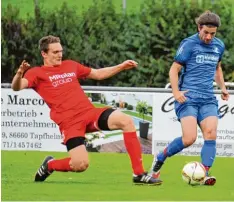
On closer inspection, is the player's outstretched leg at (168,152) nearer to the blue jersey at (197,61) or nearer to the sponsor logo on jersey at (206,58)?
the blue jersey at (197,61)

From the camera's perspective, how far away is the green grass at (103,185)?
40.6ft

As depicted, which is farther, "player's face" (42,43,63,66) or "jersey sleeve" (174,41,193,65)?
"jersey sleeve" (174,41,193,65)

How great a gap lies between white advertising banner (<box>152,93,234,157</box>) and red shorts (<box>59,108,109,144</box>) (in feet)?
19.1

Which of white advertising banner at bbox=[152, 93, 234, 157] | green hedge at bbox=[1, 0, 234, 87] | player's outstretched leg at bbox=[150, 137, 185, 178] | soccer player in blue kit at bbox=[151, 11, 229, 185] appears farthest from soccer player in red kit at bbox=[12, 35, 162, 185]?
green hedge at bbox=[1, 0, 234, 87]

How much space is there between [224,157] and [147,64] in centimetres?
668

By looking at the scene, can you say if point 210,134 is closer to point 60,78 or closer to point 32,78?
point 60,78

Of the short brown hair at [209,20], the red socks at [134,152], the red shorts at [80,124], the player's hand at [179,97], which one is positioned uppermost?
the short brown hair at [209,20]

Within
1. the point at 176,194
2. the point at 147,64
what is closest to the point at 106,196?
the point at 176,194

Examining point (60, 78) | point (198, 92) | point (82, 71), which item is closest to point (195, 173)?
point (198, 92)

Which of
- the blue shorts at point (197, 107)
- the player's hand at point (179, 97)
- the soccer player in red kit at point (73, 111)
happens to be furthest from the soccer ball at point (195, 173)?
the player's hand at point (179, 97)

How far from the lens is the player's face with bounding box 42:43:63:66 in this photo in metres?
13.3

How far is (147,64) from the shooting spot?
25.2m

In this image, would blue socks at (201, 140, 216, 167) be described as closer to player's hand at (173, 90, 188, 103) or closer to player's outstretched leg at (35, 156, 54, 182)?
player's hand at (173, 90, 188, 103)

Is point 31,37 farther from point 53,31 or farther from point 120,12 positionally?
point 120,12
